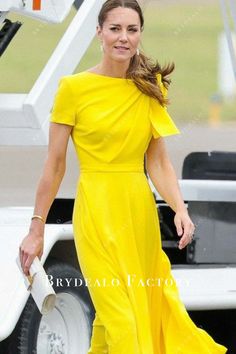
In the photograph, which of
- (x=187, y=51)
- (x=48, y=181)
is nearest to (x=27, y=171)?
(x=48, y=181)

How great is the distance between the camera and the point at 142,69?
5805 millimetres

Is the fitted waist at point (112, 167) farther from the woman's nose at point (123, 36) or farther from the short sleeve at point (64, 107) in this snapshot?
the woman's nose at point (123, 36)

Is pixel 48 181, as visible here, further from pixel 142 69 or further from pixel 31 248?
pixel 142 69

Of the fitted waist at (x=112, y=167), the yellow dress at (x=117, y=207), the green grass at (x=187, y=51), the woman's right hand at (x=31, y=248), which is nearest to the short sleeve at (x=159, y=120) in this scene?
the yellow dress at (x=117, y=207)

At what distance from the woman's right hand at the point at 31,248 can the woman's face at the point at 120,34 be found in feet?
2.25

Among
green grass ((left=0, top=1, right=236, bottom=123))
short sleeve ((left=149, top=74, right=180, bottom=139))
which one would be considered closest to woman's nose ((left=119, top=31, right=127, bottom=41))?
short sleeve ((left=149, top=74, right=180, bottom=139))

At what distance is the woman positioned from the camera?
5695mm

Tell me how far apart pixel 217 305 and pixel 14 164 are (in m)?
7.58

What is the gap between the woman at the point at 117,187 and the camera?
5695 millimetres

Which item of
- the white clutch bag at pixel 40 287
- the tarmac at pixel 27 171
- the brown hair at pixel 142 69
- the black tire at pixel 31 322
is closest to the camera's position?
the white clutch bag at pixel 40 287

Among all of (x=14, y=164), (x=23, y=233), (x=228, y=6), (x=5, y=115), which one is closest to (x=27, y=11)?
A: (x=5, y=115)

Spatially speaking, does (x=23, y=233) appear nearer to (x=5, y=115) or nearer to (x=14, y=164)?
(x=5, y=115)

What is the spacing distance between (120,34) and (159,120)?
0.35 m

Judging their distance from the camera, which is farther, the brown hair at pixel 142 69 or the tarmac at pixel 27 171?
the tarmac at pixel 27 171
